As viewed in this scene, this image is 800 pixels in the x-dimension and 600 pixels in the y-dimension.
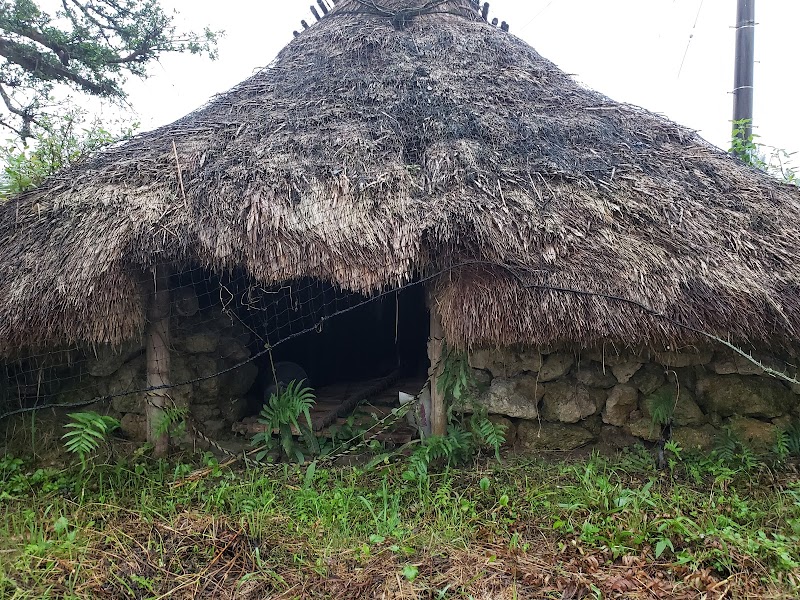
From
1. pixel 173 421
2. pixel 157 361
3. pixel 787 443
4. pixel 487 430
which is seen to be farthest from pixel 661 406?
pixel 157 361

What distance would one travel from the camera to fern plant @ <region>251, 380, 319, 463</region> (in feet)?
12.3

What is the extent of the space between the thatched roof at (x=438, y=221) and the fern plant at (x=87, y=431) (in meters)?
0.54

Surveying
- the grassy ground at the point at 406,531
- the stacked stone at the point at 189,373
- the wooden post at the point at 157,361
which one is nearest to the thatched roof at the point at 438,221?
the wooden post at the point at 157,361

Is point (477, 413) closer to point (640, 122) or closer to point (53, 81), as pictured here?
point (640, 122)

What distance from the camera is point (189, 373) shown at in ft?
12.8

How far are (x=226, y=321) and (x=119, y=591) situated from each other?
2141 mm

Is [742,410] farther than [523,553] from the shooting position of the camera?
Yes

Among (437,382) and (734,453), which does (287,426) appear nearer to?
(437,382)

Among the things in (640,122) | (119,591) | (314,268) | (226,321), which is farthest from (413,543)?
(640,122)

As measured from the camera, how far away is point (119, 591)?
2.40 meters

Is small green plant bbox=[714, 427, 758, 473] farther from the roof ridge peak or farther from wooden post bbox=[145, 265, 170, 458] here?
the roof ridge peak

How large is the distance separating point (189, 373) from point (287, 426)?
843 mm

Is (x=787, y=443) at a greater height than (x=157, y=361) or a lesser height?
lesser

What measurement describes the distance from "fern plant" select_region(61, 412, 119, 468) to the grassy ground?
0.21m
